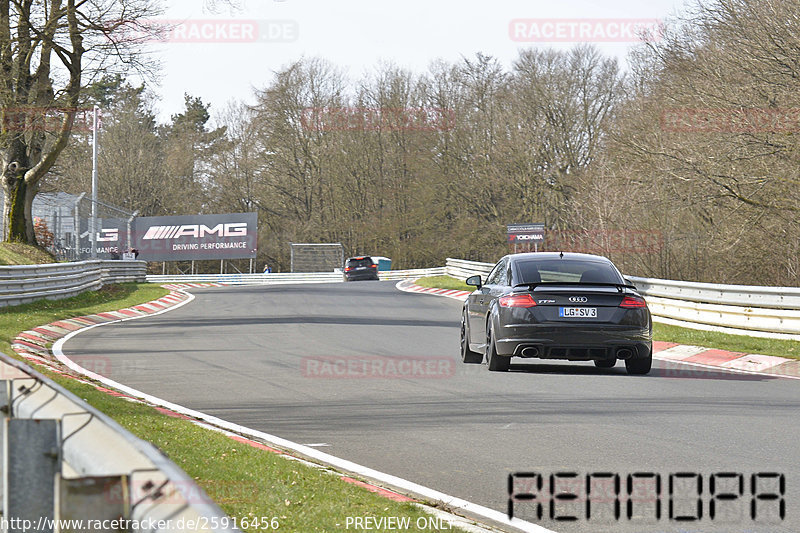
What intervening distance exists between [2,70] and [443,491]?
2634 cm

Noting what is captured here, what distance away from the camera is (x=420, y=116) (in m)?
66.8

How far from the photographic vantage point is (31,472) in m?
2.94

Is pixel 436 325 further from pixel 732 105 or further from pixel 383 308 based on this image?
pixel 732 105

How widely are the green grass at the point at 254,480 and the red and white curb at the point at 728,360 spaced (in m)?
7.84

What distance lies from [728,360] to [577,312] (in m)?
5.23

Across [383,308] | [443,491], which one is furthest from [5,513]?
[383,308]

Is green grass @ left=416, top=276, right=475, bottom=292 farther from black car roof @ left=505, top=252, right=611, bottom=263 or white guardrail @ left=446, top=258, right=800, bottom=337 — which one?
black car roof @ left=505, top=252, right=611, bottom=263

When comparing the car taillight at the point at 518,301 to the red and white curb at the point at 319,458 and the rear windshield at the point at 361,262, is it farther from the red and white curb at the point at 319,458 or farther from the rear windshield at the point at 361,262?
the rear windshield at the point at 361,262

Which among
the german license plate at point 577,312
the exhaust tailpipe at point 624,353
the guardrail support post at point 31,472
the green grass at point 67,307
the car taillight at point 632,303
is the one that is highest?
the guardrail support post at point 31,472

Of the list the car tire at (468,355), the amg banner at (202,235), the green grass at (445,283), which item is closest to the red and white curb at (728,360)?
the car tire at (468,355)

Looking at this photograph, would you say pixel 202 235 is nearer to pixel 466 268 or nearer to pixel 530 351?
pixel 466 268

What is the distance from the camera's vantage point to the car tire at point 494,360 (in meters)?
12.7

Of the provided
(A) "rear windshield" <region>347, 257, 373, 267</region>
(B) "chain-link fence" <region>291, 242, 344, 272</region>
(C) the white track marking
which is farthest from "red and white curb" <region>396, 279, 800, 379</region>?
(B) "chain-link fence" <region>291, 242, 344, 272</region>

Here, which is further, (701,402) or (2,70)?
(2,70)
